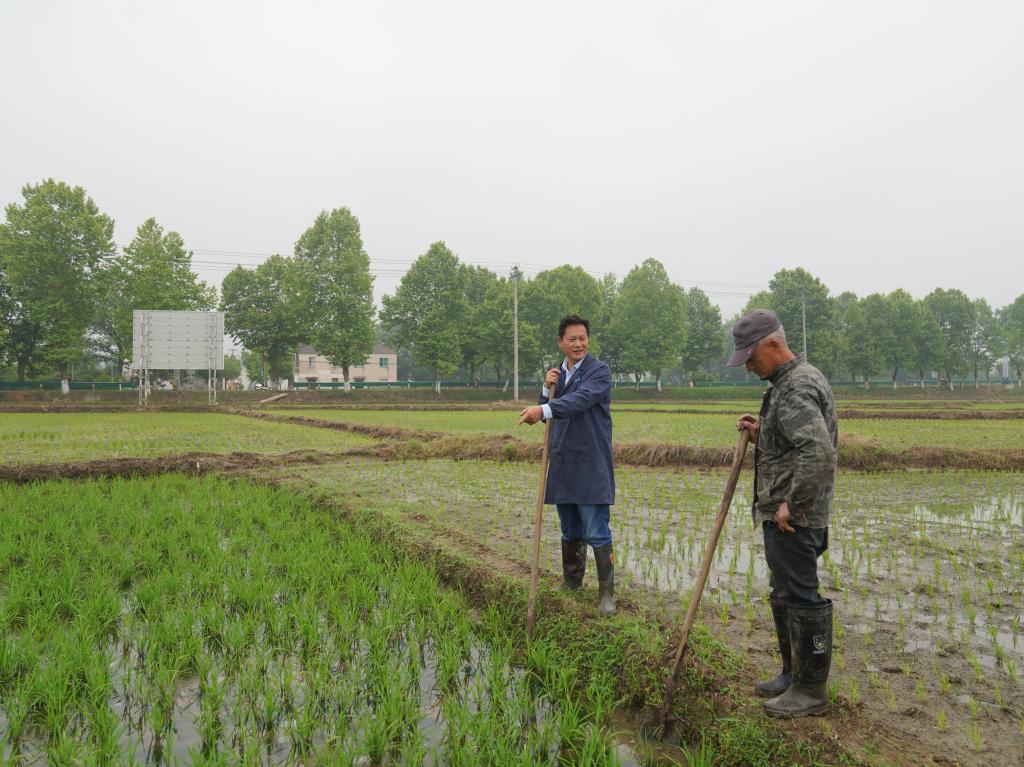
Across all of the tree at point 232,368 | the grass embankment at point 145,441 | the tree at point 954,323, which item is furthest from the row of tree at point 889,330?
the tree at point 232,368

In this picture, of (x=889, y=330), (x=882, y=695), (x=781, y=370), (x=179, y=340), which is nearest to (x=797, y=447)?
(x=781, y=370)

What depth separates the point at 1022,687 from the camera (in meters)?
2.75

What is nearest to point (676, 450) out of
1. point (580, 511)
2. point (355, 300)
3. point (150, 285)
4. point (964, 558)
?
point (964, 558)

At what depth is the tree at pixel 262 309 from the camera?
155 feet

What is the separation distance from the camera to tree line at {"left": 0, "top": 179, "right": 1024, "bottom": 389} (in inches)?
1385

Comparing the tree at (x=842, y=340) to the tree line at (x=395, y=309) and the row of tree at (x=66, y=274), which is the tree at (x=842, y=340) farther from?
the row of tree at (x=66, y=274)

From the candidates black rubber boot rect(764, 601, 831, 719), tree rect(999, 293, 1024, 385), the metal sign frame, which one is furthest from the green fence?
tree rect(999, 293, 1024, 385)

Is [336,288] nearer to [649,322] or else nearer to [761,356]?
[649,322]

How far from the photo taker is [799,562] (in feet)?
8.34

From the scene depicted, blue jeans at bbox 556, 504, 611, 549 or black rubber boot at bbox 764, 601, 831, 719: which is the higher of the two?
blue jeans at bbox 556, 504, 611, 549

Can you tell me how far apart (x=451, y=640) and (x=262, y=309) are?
49761 mm

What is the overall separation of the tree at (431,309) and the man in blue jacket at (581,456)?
40409 mm

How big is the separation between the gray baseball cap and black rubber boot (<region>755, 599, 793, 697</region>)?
1149mm

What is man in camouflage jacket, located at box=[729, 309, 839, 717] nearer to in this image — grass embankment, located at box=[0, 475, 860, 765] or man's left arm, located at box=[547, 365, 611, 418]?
grass embankment, located at box=[0, 475, 860, 765]
